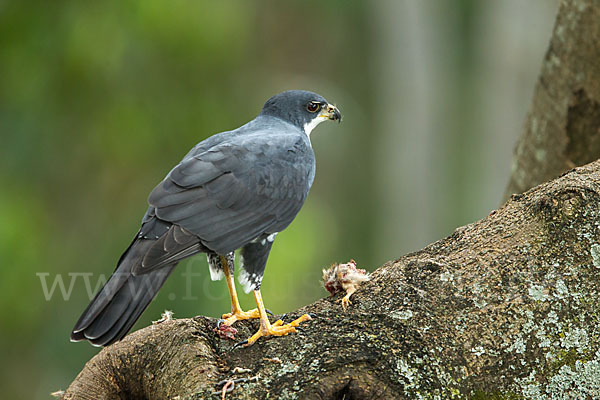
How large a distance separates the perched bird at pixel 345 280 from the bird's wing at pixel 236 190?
0.82m

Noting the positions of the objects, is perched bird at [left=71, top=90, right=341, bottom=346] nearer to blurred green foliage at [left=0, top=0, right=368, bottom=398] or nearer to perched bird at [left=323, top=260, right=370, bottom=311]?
perched bird at [left=323, top=260, right=370, bottom=311]

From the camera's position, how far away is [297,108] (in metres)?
5.26

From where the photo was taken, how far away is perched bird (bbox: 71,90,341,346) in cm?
330

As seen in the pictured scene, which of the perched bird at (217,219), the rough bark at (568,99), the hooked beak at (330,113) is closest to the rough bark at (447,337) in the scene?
the perched bird at (217,219)

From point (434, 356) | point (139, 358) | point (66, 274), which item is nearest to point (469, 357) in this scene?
point (434, 356)

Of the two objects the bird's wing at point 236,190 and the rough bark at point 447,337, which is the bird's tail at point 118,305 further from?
the bird's wing at point 236,190

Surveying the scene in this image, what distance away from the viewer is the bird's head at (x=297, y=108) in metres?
5.22

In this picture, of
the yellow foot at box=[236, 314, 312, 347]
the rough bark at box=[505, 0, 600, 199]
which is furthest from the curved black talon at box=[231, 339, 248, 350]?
the rough bark at box=[505, 0, 600, 199]

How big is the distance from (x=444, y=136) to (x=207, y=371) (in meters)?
14.1

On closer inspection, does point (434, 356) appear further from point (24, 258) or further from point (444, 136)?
point (444, 136)

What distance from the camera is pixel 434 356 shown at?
273 cm

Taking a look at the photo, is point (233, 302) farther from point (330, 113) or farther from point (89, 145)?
point (89, 145)

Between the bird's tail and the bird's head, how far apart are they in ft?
6.63

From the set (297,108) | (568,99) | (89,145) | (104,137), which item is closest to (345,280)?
(297,108)
